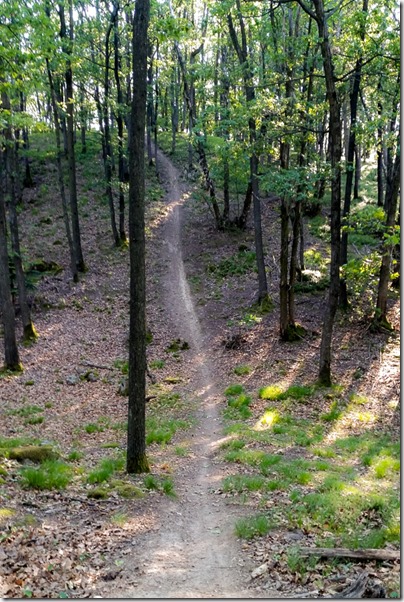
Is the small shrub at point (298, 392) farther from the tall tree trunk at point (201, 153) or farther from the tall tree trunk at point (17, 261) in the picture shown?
the tall tree trunk at point (201, 153)

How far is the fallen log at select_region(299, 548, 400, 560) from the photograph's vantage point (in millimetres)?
5683

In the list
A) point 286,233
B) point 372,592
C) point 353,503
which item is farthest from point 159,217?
point 372,592

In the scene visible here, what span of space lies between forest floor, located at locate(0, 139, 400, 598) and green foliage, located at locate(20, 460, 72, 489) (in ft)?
0.42

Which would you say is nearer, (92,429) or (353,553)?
(353,553)

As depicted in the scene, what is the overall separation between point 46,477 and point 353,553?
526 centimetres

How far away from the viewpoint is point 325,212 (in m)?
30.6

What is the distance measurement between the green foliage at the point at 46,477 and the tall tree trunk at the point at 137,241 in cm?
129

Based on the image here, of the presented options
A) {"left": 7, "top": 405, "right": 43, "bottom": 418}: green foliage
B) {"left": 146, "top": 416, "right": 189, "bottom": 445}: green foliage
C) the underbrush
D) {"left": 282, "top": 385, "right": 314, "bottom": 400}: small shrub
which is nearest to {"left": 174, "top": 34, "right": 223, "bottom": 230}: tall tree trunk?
{"left": 282, "top": 385, "right": 314, "bottom": 400}: small shrub

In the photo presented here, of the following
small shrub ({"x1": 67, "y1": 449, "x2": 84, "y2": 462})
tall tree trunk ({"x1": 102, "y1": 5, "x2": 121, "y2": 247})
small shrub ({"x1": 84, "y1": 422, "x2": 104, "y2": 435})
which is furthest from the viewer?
tall tree trunk ({"x1": 102, "y1": 5, "x2": 121, "y2": 247})

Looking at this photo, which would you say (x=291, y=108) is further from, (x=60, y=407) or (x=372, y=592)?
(x=372, y=592)

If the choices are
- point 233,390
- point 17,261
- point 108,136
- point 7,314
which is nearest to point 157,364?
point 233,390

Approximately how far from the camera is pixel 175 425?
40.1ft

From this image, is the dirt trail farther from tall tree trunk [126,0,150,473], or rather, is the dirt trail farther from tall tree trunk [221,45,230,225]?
tall tree trunk [221,45,230,225]

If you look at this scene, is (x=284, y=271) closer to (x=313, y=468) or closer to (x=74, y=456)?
(x=313, y=468)
